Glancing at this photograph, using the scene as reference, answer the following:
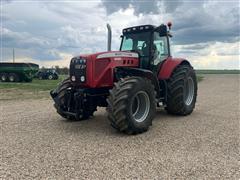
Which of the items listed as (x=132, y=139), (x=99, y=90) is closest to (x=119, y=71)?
(x=99, y=90)

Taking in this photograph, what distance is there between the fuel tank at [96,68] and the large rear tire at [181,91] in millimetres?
1840

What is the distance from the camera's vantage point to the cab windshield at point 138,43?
869 centimetres

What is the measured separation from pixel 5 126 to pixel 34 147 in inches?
97.6

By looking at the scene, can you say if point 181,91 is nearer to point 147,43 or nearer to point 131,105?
point 147,43

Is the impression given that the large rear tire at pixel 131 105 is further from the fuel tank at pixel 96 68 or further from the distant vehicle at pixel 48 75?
the distant vehicle at pixel 48 75

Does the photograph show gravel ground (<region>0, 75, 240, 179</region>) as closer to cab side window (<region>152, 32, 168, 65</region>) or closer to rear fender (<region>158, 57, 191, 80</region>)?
rear fender (<region>158, 57, 191, 80</region>)

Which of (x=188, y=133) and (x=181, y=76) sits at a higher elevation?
(x=181, y=76)

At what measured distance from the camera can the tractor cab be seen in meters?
8.63

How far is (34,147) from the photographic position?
604cm

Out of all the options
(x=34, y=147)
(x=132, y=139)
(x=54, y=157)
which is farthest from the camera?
(x=132, y=139)

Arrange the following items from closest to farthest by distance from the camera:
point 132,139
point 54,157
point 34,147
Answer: point 54,157 → point 34,147 → point 132,139

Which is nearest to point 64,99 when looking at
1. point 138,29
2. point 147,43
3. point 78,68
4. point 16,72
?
point 78,68

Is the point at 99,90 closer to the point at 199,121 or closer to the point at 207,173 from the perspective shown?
the point at 199,121

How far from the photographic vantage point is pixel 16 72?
30.4 meters
